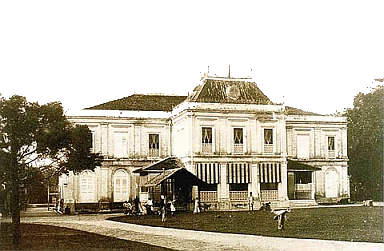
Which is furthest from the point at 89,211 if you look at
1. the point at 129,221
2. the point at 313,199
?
the point at 313,199

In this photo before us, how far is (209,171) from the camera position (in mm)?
12852

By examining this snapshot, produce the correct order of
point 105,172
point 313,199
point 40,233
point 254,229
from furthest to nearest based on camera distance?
point 313,199 → point 105,172 → point 254,229 → point 40,233

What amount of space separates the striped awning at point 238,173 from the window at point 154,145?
1609mm

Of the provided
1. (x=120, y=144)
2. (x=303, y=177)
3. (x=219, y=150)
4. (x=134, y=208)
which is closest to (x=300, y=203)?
(x=303, y=177)

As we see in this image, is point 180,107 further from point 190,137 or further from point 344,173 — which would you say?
point 344,173

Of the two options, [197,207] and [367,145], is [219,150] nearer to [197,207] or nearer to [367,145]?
[197,207]

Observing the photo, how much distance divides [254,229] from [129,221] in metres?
2.40

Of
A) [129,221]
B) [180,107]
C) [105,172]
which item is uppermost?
[180,107]

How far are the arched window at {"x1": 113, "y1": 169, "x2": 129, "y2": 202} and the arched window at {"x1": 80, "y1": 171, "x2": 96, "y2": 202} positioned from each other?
0.39m

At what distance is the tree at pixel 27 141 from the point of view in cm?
664

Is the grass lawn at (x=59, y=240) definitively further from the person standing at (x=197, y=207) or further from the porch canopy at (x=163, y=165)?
the porch canopy at (x=163, y=165)

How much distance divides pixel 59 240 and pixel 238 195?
5767 mm

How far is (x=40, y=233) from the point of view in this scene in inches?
275

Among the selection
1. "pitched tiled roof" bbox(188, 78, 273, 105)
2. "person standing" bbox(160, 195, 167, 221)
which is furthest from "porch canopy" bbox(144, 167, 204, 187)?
"pitched tiled roof" bbox(188, 78, 273, 105)
